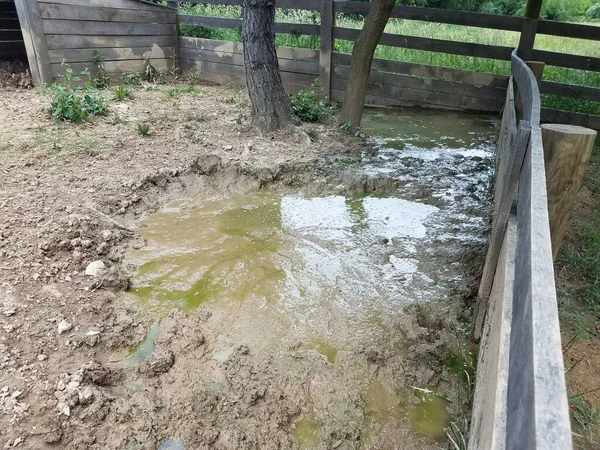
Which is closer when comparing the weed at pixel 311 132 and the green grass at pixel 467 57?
the weed at pixel 311 132

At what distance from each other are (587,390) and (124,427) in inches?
94.0

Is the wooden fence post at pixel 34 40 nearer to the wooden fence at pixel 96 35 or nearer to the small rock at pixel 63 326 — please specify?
the wooden fence at pixel 96 35

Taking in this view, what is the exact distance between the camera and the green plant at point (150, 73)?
8.98 m

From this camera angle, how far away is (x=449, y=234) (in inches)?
156

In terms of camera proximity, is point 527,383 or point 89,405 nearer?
point 527,383

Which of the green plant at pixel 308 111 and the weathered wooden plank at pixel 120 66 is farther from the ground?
the weathered wooden plank at pixel 120 66

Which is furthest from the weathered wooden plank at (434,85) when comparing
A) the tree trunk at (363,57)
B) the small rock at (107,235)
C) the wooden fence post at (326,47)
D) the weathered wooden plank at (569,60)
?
the small rock at (107,235)

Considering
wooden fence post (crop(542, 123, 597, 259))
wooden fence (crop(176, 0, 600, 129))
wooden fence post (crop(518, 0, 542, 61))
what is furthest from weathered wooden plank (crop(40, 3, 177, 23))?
wooden fence post (crop(542, 123, 597, 259))

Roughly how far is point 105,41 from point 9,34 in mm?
2032

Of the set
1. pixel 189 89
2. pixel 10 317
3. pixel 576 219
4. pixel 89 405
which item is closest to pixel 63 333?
pixel 10 317

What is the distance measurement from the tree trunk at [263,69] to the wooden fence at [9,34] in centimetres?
548

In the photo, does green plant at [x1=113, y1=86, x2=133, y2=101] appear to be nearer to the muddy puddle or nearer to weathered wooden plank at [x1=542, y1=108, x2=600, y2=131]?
the muddy puddle

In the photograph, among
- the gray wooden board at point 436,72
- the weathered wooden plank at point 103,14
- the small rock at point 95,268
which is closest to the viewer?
the small rock at point 95,268

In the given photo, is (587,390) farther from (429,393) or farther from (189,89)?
(189,89)
